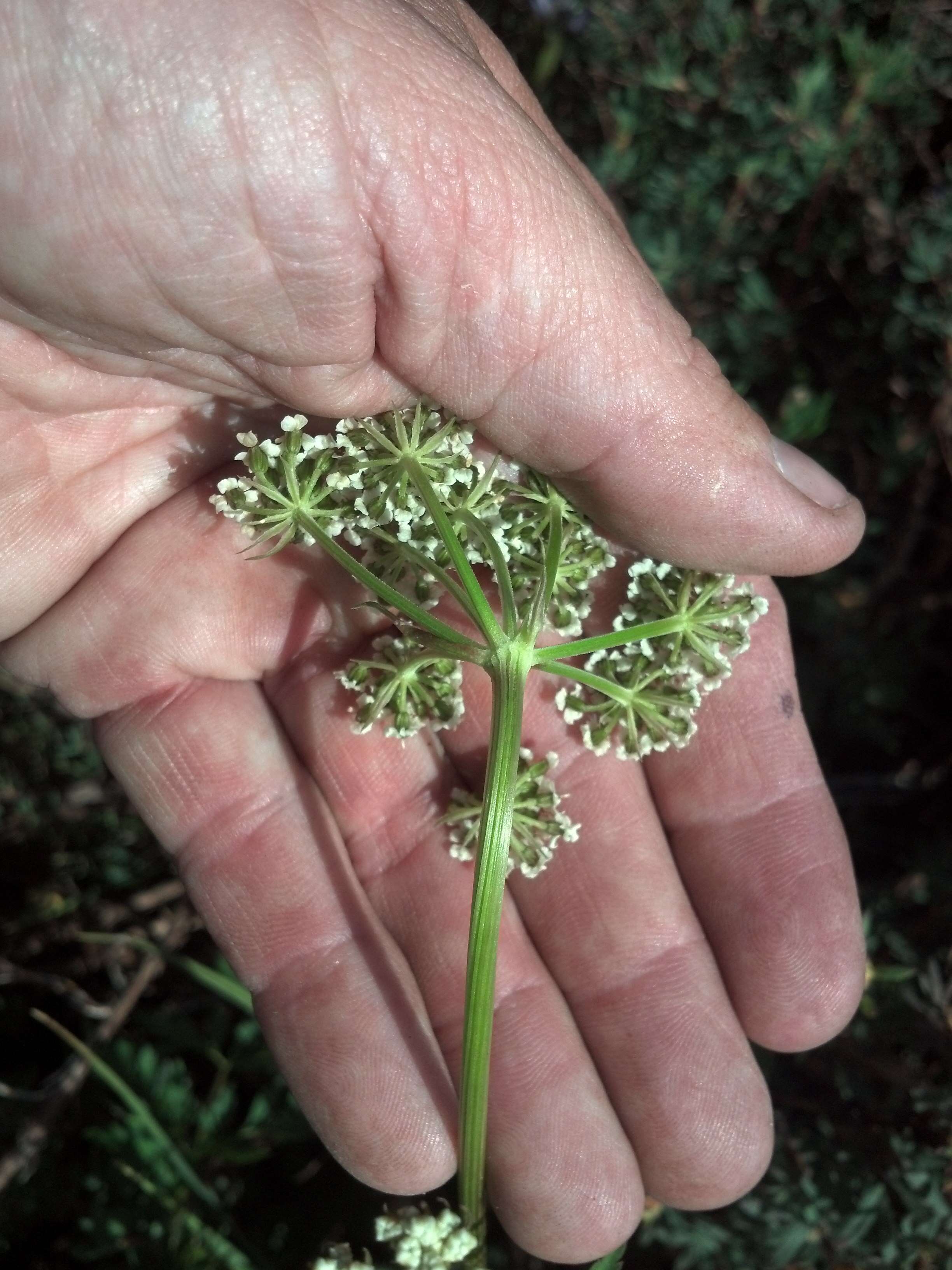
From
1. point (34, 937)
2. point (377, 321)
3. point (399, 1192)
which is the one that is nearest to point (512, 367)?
point (377, 321)

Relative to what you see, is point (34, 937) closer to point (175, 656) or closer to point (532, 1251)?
point (175, 656)

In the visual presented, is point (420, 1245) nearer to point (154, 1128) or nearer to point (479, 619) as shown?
point (154, 1128)

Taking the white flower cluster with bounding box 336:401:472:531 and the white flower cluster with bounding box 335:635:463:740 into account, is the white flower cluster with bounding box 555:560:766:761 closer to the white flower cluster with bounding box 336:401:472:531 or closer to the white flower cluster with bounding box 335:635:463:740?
the white flower cluster with bounding box 335:635:463:740

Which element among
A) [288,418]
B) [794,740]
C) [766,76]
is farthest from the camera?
[766,76]

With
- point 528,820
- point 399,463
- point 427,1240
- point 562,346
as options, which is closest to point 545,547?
point 399,463

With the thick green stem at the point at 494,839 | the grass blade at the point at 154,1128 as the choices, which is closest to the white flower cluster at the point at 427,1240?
the thick green stem at the point at 494,839

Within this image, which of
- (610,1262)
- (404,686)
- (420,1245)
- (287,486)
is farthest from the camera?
(404,686)
